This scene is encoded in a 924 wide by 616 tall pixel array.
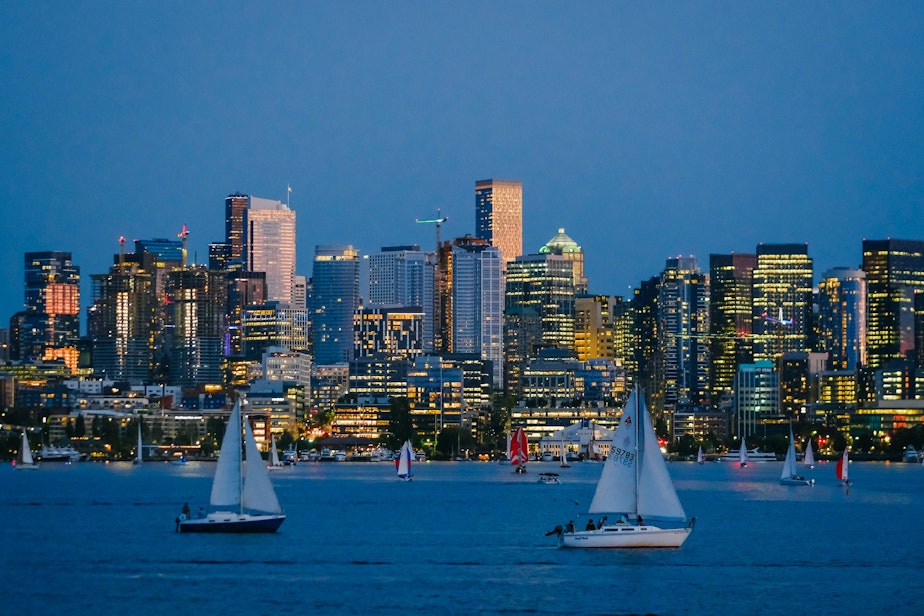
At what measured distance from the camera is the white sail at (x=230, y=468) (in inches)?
3374

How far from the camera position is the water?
6769 cm

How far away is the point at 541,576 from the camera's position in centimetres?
7538

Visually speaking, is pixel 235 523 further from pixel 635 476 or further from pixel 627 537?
pixel 635 476

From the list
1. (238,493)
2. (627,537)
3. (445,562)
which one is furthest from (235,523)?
(627,537)

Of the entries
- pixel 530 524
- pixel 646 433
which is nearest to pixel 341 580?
pixel 646 433

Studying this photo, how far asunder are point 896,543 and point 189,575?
3899cm

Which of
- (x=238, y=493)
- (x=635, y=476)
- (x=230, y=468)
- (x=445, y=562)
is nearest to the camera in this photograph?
(x=635, y=476)

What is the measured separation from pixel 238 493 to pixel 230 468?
1942mm

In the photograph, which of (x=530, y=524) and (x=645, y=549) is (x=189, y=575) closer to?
(x=645, y=549)

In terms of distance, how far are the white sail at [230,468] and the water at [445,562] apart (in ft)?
6.53

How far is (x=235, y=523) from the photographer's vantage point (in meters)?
90.2

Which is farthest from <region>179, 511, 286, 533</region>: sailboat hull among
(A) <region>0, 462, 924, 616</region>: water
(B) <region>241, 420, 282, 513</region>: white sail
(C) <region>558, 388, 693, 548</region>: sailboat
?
(C) <region>558, 388, 693, 548</region>: sailboat

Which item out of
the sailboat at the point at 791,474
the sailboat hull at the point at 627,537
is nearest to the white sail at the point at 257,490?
the sailboat hull at the point at 627,537

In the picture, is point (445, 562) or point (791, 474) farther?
point (791, 474)
